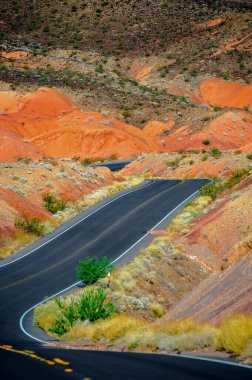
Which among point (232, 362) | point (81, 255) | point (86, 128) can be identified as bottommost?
point (86, 128)

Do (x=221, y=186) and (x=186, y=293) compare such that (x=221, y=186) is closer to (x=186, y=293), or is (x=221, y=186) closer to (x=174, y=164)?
(x=174, y=164)

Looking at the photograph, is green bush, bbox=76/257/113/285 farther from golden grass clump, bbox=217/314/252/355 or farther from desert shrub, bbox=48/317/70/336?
golden grass clump, bbox=217/314/252/355

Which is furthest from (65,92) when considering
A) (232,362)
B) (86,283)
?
(232,362)

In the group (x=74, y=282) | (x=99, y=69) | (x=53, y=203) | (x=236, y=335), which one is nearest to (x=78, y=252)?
(x=74, y=282)

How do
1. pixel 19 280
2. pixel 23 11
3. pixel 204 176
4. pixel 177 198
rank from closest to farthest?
pixel 19 280, pixel 177 198, pixel 204 176, pixel 23 11

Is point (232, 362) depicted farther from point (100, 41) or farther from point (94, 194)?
point (100, 41)
